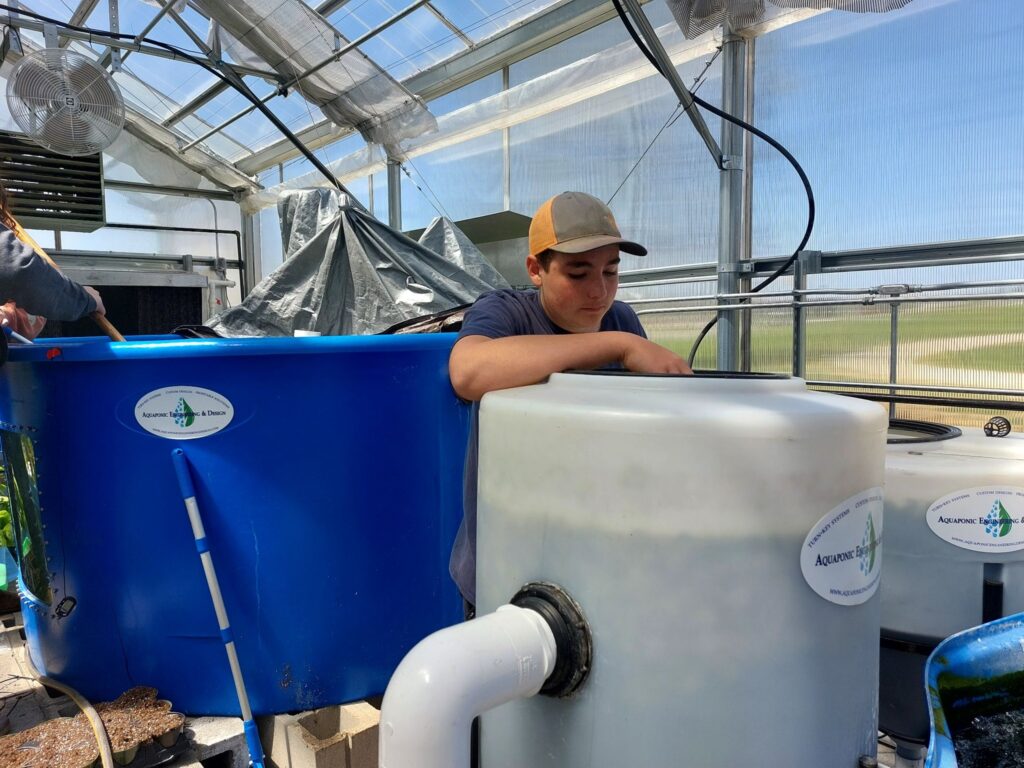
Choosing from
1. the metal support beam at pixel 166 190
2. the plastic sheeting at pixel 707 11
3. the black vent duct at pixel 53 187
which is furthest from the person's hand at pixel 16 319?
the metal support beam at pixel 166 190

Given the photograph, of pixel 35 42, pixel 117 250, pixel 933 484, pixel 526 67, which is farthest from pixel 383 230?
pixel 117 250

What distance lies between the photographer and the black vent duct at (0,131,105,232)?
6309 millimetres

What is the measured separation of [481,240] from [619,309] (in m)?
3.65

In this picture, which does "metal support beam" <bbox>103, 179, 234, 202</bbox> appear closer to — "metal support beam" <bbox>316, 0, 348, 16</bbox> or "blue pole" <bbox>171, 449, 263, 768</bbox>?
"metal support beam" <bbox>316, 0, 348, 16</bbox>

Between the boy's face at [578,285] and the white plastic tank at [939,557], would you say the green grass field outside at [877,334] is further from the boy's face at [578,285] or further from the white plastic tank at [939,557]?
the boy's face at [578,285]

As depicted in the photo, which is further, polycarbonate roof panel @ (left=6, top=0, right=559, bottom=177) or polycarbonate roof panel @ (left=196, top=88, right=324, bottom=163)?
polycarbonate roof panel @ (left=196, top=88, right=324, bottom=163)

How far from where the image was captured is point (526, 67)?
17.9ft

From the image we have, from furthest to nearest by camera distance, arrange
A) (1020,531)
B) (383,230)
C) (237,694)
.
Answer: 1. (383,230)
2. (237,694)
3. (1020,531)

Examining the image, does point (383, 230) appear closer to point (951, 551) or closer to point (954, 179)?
point (951, 551)

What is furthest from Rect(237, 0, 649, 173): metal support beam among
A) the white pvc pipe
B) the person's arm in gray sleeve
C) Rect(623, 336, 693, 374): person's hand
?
the white pvc pipe

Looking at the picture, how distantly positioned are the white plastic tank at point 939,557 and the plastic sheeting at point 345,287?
185cm

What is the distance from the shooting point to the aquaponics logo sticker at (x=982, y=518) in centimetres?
106

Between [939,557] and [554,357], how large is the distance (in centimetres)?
67

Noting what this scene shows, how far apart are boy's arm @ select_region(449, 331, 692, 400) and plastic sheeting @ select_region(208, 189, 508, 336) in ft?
5.32
